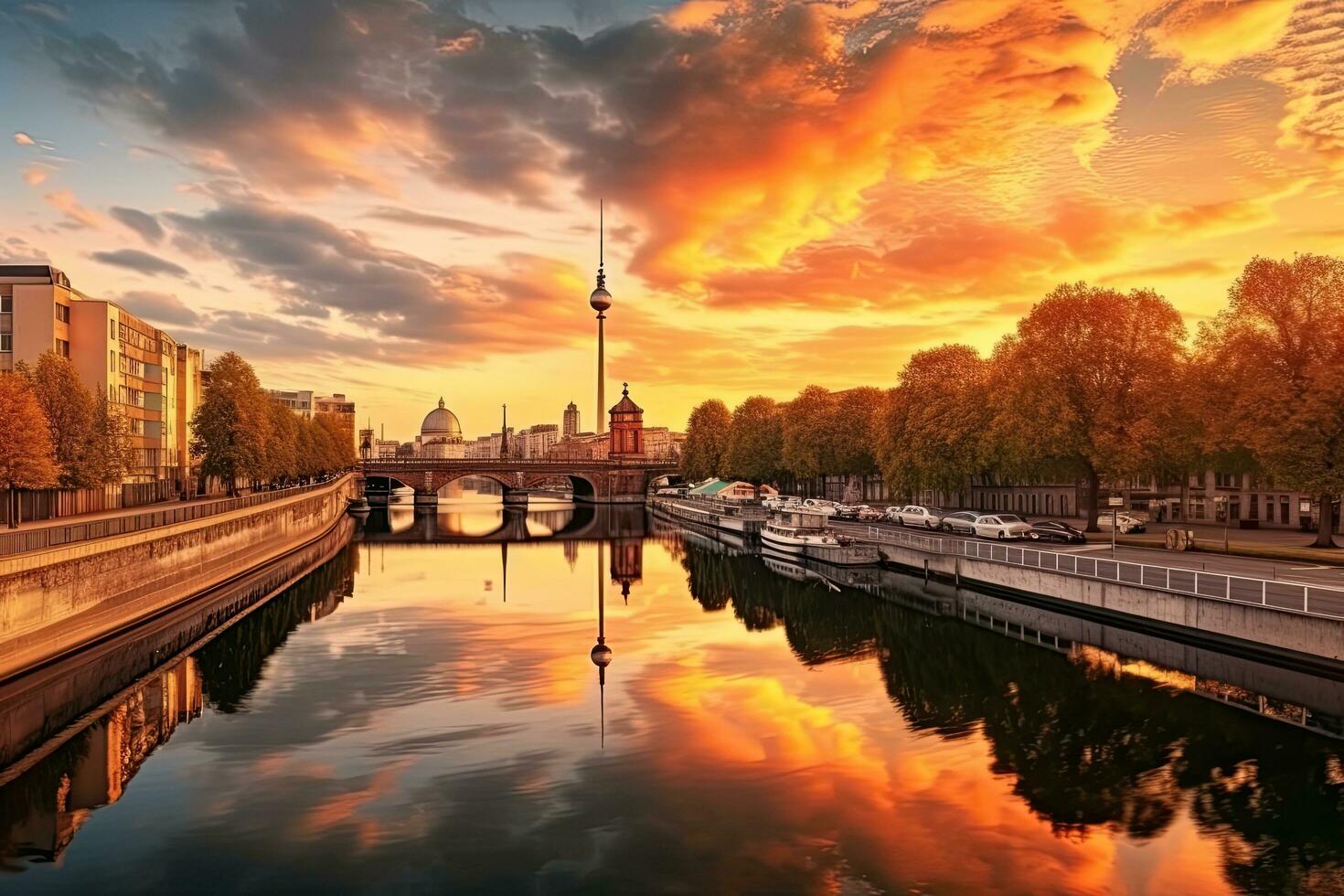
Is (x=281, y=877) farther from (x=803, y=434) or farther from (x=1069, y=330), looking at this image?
(x=803, y=434)

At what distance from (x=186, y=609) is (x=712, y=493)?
Answer: 3838 inches

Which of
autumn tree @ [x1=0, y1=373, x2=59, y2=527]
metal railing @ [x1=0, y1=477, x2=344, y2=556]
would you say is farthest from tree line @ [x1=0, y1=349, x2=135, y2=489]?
metal railing @ [x1=0, y1=477, x2=344, y2=556]

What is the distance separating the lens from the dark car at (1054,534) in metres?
66.4

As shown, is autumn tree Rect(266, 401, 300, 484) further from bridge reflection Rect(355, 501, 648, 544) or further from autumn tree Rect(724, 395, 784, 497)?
autumn tree Rect(724, 395, 784, 497)

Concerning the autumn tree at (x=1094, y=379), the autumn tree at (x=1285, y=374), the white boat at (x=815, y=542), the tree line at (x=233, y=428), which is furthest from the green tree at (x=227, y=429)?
the autumn tree at (x=1285, y=374)

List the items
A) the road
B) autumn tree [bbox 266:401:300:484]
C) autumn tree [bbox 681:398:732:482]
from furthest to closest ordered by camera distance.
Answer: autumn tree [bbox 681:398:732:482] → autumn tree [bbox 266:401:300:484] → the road

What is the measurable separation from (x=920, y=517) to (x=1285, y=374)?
1489 inches

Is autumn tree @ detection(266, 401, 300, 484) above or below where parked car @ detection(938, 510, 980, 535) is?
above

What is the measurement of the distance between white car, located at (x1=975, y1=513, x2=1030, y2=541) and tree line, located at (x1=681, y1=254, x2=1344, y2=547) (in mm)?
5782

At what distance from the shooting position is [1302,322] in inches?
2290

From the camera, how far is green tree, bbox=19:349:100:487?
6581 cm

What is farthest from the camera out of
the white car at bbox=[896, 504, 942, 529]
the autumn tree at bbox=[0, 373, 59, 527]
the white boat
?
the white car at bbox=[896, 504, 942, 529]

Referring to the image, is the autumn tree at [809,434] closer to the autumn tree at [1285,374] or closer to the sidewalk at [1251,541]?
the sidewalk at [1251,541]

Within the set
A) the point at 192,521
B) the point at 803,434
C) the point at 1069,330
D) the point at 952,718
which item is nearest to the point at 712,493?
the point at 803,434
